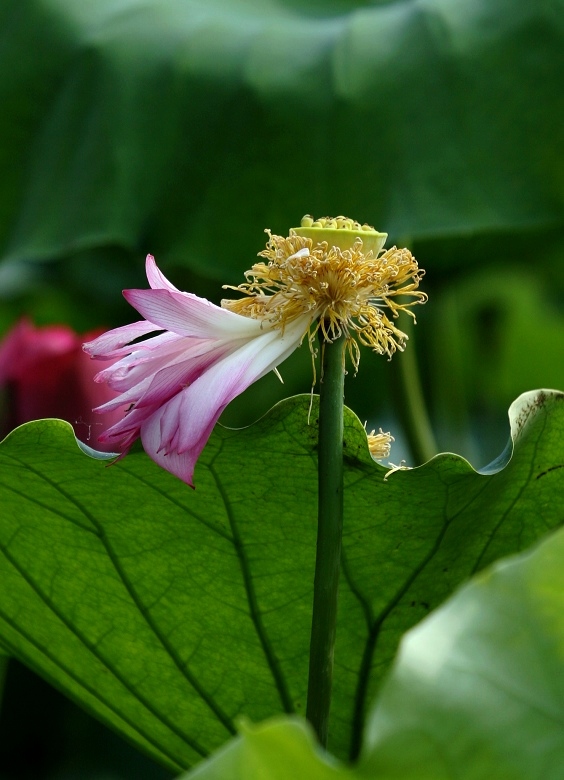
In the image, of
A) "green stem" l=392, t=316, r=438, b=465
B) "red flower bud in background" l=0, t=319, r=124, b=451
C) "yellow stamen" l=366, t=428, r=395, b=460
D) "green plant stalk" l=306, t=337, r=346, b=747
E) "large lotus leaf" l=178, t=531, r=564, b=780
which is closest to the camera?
"large lotus leaf" l=178, t=531, r=564, b=780

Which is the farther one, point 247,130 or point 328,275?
point 247,130

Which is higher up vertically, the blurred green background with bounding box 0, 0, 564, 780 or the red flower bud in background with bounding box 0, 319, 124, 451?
the blurred green background with bounding box 0, 0, 564, 780

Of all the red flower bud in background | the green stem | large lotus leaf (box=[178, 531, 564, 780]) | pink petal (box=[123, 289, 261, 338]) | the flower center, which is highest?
the flower center

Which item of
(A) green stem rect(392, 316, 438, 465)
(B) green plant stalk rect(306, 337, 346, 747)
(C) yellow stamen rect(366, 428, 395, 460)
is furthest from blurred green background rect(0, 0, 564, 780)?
(B) green plant stalk rect(306, 337, 346, 747)

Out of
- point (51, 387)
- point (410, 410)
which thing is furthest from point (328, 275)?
point (410, 410)

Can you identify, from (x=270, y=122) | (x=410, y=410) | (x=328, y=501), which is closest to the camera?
(x=328, y=501)

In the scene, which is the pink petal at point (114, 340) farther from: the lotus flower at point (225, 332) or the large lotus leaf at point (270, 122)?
the large lotus leaf at point (270, 122)

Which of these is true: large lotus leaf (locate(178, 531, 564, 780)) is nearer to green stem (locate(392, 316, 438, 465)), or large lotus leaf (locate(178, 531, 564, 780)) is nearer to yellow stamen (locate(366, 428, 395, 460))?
yellow stamen (locate(366, 428, 395, 460))

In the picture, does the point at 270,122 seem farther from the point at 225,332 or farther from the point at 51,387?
the point at 225,332
